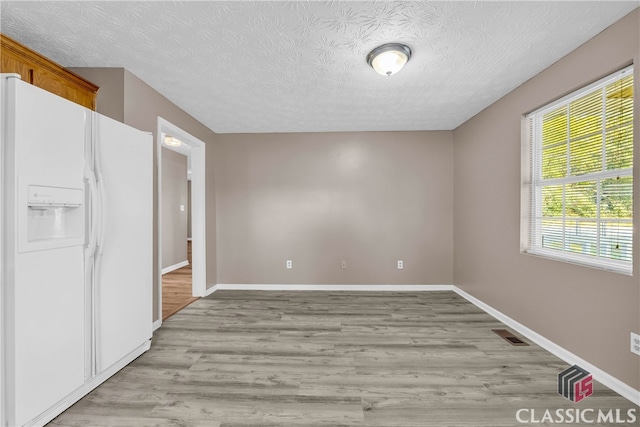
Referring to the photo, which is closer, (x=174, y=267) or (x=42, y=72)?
(x=42, y=72)

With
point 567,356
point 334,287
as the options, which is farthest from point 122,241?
point 567,356

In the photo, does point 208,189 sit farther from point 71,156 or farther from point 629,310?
point 629,310

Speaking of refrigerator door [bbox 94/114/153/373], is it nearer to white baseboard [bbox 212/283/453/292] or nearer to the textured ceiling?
the textured ceiling

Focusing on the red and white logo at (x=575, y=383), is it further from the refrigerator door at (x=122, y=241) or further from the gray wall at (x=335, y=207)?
the refrigerator door at (x=122, y=241)

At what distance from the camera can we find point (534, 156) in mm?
2777

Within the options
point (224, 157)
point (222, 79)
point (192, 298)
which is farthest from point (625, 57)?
point (192, 298)

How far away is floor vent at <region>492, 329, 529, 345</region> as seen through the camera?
258 centimetres

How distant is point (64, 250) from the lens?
1651 millimetres

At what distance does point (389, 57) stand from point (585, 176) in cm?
190

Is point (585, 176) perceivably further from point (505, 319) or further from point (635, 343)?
point (505, 319)

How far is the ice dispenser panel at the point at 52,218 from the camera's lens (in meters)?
1.49

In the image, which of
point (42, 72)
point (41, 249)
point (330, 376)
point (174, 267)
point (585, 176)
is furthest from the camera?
point (174, 267)

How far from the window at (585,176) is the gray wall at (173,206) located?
6.14 meters

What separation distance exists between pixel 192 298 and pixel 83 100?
2781 millimetres
